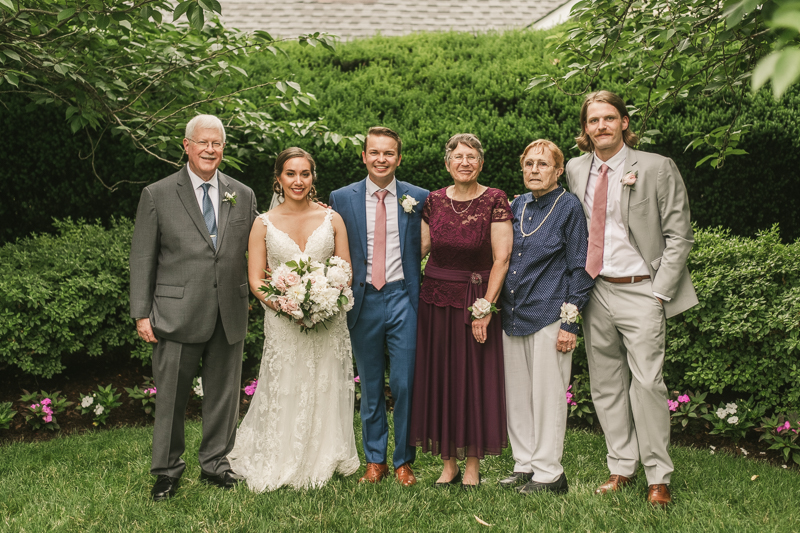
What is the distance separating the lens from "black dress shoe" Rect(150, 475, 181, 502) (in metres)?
3.96

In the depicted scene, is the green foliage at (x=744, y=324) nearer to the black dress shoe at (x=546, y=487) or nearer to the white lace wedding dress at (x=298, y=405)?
the black dress shoe at (x=546, y=487)

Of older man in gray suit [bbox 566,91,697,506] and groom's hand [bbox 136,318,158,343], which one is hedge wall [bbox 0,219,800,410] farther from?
groom's hand [bbox 136,318,158,343]

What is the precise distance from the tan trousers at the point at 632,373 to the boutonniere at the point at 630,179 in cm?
61

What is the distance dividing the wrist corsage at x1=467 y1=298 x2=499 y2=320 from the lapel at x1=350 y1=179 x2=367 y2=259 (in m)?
0.86

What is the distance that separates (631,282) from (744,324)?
5.52ft

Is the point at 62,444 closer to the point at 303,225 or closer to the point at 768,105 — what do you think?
the point at 303,225

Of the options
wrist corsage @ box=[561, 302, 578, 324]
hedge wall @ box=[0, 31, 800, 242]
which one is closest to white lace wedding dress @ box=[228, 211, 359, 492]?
wrist corsage @ box=[561, 302, 578, 324]

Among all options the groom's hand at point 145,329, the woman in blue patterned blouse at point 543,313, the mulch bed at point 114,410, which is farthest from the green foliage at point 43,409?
the woman in blue patterned blouse at point 543,313

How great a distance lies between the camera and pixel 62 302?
5754 mm

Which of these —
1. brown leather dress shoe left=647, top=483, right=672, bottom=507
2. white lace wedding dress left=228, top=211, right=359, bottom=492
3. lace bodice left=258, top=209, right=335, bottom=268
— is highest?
lace bodice left=258, top=209, right=335, bottom=268

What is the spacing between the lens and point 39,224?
786 cm

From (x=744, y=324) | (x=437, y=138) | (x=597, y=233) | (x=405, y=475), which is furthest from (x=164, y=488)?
(x=437, y=138)

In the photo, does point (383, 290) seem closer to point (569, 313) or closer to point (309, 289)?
point (309, 289)

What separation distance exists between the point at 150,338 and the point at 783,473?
4.53 metres
